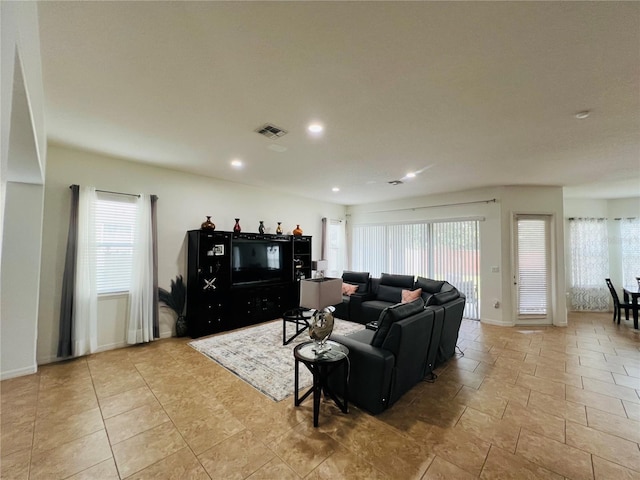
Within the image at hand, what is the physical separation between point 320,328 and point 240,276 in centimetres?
316

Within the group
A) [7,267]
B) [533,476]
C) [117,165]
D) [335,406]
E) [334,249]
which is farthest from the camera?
[334,249]

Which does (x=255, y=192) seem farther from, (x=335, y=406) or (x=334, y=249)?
(x=335, y=406)

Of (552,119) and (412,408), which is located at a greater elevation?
(552,119)

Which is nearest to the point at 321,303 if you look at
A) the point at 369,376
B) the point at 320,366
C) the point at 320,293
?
the point at 320,293

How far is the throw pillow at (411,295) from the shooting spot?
5.06 meters

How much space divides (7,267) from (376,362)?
4294mm

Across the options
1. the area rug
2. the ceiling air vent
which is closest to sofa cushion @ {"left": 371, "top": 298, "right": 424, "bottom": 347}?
the area rug

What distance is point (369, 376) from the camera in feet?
8.23

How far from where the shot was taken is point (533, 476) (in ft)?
6.07

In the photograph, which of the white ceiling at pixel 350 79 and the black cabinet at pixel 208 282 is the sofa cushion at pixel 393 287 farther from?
the black cabinet at pixel 208 282

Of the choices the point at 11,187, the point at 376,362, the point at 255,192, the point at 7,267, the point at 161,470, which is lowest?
the point at 161,470

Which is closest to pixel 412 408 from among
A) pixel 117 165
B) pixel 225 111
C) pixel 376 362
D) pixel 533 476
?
pixel 376 362

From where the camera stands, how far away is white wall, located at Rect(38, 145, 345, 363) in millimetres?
3582

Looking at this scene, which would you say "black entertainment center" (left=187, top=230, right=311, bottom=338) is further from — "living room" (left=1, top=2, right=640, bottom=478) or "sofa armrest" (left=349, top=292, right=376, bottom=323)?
"sofa armrest" (left=349, top=292, right=376, bottom=323)
